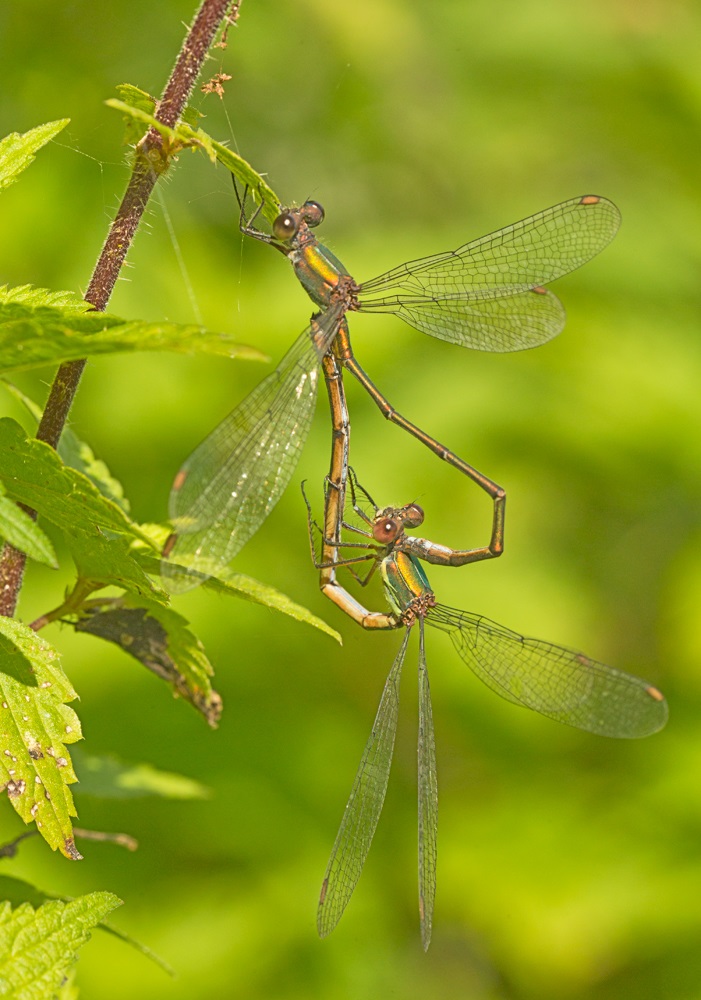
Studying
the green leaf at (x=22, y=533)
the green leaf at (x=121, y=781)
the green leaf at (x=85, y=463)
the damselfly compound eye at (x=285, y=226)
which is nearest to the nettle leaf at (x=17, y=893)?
the green leaf at (x=121, y=781)

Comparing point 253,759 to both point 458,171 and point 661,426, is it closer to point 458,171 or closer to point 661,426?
point 661,426

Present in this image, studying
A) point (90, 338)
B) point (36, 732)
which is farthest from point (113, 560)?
point (90, 338)

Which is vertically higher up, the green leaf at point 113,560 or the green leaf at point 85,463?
the green leaf at point 85,463

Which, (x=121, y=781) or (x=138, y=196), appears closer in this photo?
(x=138, y=196)

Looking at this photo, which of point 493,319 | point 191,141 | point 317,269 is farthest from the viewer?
point 493,319

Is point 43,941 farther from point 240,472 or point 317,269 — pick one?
point 317,269

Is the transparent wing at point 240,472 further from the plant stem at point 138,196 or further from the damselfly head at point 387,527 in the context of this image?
the damselfly head at point 387,527

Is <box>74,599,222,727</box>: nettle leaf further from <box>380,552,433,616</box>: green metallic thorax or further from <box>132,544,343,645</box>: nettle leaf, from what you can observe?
<box>380,552,433,616</box>: green metallic thorax
